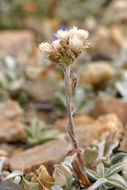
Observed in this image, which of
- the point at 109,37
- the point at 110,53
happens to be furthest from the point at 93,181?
the point at 109,37

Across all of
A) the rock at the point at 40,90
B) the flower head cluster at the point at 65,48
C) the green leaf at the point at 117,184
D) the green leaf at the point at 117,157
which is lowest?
the green leaf at the point at 117,184

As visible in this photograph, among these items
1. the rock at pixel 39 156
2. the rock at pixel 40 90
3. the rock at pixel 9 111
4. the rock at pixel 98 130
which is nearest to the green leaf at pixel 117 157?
the rock at pixel 39 156

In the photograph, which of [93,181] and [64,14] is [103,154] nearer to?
[93,181]

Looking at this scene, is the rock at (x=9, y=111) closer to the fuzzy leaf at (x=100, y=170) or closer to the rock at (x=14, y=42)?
the fuzzy leaf at (x=100, y=170)

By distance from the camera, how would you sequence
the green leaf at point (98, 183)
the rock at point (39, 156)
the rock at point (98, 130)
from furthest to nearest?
1. the rock at point (98, 130)
2. the rock at point (39, 156)
3. the green leaf at point (98, 183)

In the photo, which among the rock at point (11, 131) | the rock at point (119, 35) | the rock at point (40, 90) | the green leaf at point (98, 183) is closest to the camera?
the green leaf at point (98, 183)

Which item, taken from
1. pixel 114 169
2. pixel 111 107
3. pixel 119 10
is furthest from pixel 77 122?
pixel 119 10

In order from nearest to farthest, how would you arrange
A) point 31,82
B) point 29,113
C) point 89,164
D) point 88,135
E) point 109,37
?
point 89,164 < point 88,135 < point 29,113 < point 31,82 < point 109,37

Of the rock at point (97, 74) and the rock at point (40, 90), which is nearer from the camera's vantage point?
the rock at point (40, 90)
